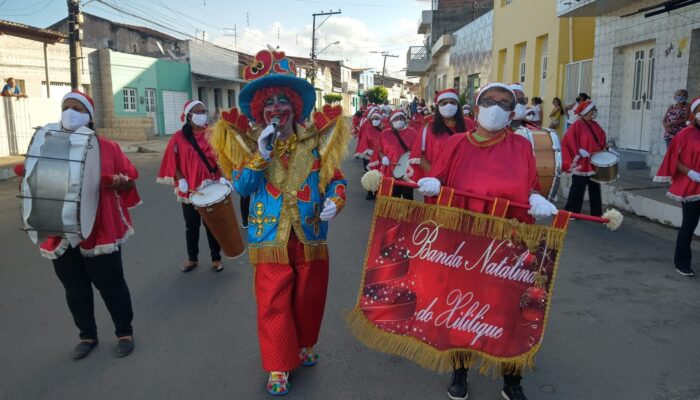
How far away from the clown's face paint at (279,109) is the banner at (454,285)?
891mm

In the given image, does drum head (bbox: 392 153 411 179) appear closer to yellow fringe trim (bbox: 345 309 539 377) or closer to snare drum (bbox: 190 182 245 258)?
snare drum (bbox: 190 182 245 258)

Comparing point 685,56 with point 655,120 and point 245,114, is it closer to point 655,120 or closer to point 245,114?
point 655,120

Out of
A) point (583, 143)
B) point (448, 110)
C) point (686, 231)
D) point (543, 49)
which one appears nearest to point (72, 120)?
point (448, 110)

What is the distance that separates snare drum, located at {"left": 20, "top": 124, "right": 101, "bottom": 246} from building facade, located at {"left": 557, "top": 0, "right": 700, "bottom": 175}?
32.0ft

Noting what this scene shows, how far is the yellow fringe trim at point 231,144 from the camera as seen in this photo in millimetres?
3297

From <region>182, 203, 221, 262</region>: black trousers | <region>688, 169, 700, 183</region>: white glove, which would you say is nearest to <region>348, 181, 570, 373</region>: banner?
<region>182, 203, 221, 262</region>: black trousers

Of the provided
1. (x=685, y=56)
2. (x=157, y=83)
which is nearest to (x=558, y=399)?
(x=685, y=56)

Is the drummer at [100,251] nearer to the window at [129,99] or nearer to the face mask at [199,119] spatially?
the face mask at [199,119]

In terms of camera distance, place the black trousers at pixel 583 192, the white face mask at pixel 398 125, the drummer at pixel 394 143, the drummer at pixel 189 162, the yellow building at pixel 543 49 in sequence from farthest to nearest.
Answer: the yellow building at pixel 543 49, the white face mask at pixel 398 125, the drummer at pixel 394 143, the black trousers at pixel 583 192, the drummer at pixel 189 162

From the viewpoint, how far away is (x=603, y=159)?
7.50 m

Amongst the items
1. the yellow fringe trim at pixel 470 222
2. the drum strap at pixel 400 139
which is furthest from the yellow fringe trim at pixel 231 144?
the drum strap at pixel 400 139

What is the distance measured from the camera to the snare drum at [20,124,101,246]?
10.8 ft

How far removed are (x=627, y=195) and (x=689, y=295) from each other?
13.3 feet

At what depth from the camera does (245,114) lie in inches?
136
